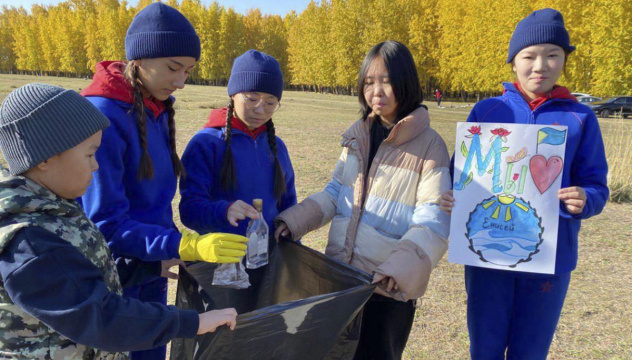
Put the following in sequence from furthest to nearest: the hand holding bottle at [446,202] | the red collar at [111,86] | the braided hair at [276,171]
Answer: the braided hair at [276,171] → the hand holding bottle at [446,202] → the red collar at [111,86]

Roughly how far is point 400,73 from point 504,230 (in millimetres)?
908

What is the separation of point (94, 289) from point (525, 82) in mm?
1995

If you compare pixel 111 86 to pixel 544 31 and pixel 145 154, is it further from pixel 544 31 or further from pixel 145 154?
pixel 544 31

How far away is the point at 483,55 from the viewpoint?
99.7ft

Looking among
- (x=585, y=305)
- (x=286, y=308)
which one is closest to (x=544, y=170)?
(x=286, y=308)

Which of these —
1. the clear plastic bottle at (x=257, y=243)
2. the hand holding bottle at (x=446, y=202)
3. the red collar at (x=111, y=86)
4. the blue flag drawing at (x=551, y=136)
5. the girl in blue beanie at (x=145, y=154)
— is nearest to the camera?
the girl in blue beanie at (x=145, y=154)

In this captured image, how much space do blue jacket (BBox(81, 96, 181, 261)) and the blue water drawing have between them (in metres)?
1.38

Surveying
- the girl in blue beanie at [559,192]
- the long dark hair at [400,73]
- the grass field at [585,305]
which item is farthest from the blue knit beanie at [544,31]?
the grass field at [585,305]

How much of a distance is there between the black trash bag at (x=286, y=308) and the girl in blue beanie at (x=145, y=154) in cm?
22

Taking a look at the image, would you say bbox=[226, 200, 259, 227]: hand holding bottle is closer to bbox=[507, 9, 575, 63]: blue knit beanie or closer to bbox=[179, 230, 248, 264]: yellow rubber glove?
bbox=[179, 230, 248, 264]: yellow rubber glove

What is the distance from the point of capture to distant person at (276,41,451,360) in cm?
200

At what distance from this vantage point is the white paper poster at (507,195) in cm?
191

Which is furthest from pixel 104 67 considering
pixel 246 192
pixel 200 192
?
pixel 246 192

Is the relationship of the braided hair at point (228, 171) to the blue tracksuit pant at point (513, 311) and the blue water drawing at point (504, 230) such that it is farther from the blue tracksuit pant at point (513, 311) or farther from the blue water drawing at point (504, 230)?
the blue tracksuit pant at point (513, 311)
